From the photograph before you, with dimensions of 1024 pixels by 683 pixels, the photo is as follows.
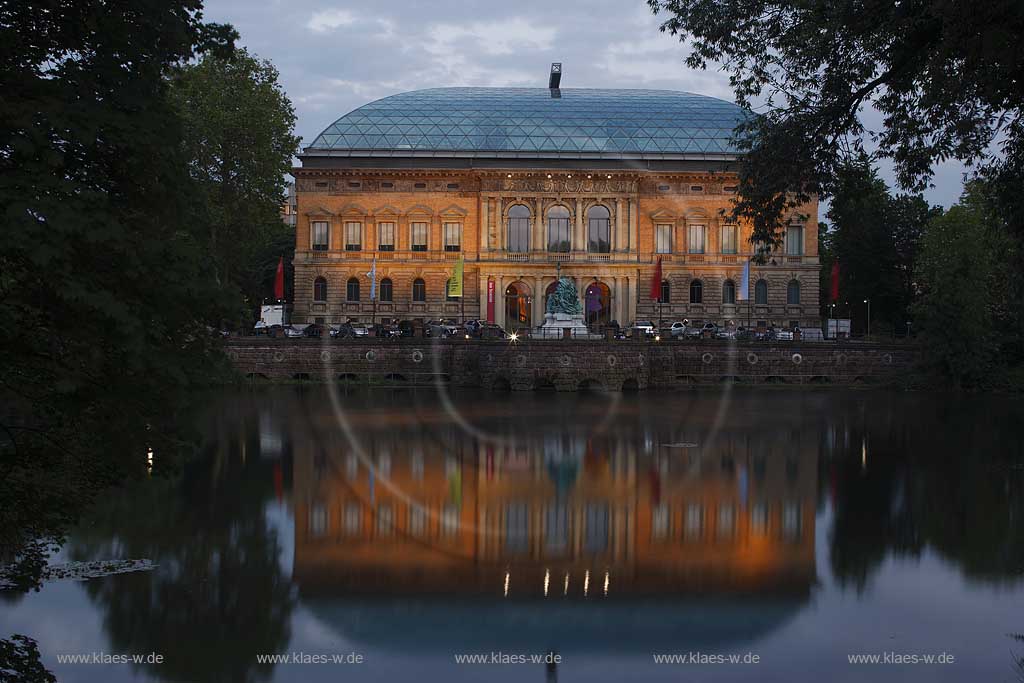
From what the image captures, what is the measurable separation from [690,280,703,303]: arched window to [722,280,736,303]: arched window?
1888 mm

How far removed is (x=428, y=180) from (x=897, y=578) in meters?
71.1

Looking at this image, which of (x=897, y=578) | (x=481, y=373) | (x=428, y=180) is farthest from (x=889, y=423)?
(x=428, y=180)

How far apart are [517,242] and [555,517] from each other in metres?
63.1

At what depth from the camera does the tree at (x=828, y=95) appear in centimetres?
1861

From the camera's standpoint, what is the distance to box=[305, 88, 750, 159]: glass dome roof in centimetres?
8925

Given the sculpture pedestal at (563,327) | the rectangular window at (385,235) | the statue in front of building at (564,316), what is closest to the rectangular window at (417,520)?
the sculpture pedestal at (563,327)

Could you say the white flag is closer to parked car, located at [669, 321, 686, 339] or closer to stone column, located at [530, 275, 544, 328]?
stone column, located at [530, 275, 544, 328]

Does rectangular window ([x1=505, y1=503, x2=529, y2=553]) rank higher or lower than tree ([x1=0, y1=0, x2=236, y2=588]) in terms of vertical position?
lower

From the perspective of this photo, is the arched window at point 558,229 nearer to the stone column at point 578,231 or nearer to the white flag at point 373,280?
the stone column at point 578,231

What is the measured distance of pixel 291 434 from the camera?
44.0m

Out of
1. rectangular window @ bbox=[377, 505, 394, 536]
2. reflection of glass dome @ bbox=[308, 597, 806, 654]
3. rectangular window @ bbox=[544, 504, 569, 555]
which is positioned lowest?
reflection of glass dome @ bbox=[308, 597, 806, 654]

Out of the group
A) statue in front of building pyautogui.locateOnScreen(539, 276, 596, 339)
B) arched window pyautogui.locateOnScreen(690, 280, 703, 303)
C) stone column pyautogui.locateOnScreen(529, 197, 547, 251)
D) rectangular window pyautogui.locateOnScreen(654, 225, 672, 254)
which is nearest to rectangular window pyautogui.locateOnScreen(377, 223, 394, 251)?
stone column pyautogui.locateOnScreen(529, 197, 547, 251)

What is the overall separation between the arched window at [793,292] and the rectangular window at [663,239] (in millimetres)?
10444

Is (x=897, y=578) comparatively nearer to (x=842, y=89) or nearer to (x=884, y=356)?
(x=842, y=89)
